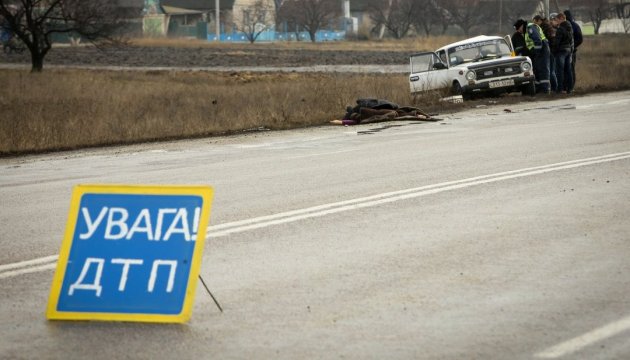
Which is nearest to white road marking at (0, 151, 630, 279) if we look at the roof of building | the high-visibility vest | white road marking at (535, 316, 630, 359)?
white road marking at (535, 316, 630, 359)

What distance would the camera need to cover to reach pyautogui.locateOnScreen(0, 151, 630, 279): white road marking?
8.78 m

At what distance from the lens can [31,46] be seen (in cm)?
5388

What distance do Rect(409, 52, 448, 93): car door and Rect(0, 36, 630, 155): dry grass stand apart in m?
0.45

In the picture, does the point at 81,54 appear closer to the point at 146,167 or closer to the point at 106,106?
the point at 106,106

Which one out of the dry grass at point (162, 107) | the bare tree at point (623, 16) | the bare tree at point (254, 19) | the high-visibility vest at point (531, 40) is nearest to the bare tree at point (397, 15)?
the bare tree at point (254, 19)

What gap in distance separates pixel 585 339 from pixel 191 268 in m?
2.12

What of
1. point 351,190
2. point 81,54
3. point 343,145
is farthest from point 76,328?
point 81,54

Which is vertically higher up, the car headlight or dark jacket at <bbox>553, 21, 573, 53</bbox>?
dark jacket at <bbox>553, 21, 573, 53</bbox>

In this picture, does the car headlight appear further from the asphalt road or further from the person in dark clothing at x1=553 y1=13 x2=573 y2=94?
the asphalt road

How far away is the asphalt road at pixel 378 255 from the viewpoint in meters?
6.48

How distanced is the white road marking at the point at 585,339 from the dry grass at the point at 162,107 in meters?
14.9

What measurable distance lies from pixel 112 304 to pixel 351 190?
19.5 feet

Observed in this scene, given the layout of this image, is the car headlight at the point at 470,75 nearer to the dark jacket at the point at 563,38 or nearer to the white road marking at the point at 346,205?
the dark jacket at the point at 563,38

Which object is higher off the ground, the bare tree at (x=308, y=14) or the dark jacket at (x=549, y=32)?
the bare tree at (x=308, y=14)
